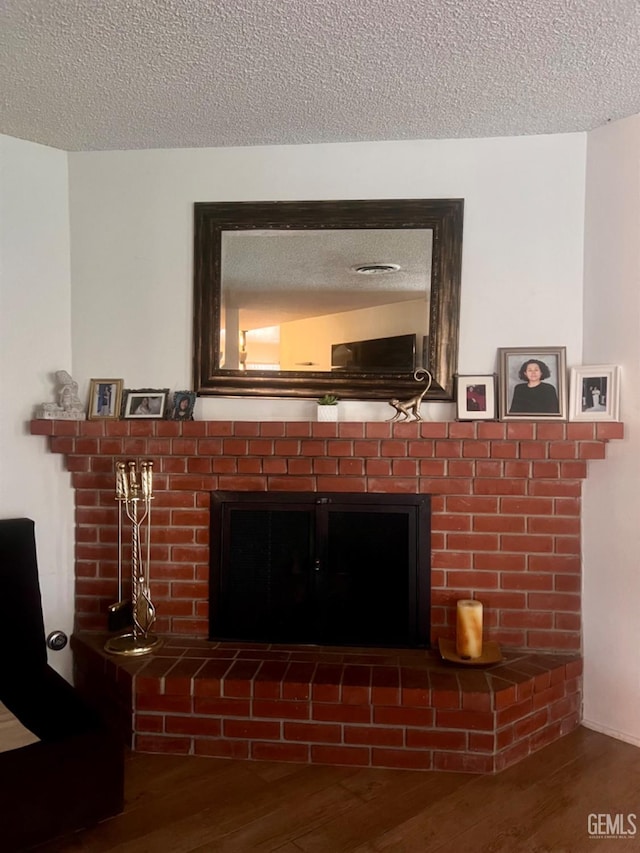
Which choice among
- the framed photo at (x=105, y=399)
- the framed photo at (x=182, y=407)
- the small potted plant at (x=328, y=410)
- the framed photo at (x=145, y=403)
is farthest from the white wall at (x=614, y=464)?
the framed photo at (x=105, y=399)

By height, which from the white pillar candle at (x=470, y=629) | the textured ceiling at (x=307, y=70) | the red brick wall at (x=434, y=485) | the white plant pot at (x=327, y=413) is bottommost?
the white pillar candle at (x=470, y=629)

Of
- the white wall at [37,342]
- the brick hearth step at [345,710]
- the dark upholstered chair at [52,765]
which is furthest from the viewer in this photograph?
the white wall at [37,342]

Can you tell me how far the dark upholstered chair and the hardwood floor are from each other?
8cm

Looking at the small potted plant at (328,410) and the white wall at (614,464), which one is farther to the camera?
the small potted plant at (328,410)

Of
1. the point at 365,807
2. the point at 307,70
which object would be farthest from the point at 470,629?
the point at 307,70

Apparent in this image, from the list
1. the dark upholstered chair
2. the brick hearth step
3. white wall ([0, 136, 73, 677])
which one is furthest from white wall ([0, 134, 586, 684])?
the brick hearth step

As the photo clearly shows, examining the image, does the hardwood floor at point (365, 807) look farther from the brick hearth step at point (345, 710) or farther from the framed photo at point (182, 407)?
the framed photo at point (182, 407)

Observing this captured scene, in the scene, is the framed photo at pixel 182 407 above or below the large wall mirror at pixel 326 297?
below

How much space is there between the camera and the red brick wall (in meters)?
2.23

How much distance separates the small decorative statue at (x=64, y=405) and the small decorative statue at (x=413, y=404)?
1.28m

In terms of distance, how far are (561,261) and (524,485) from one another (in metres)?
0.89

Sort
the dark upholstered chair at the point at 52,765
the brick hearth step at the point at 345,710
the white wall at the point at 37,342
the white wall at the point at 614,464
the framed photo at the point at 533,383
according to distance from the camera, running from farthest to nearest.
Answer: the white wall at the point at 37,342, the framed photo at the point at 533,383, the white wall at the point at 614,464, the brick hearth step at the point at 345,710, the dark upholstered chair at the point at 52,765

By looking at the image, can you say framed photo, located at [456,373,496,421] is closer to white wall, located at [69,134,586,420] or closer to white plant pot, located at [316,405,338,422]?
white wall, located at [69,134,586,420]

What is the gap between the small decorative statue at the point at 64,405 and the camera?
7.64ft
